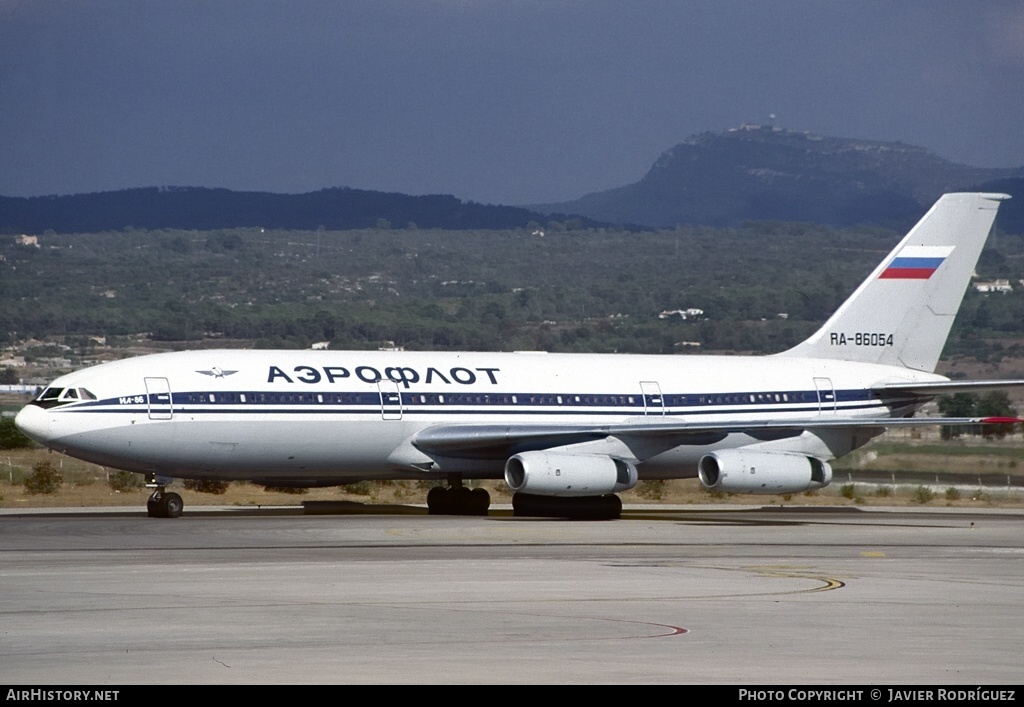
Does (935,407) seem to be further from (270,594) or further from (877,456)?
(270,594)

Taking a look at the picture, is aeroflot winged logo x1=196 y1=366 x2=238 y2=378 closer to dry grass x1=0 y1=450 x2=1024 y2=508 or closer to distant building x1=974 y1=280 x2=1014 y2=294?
dry grass x1=0 y1=450 x2=1024 y2=508

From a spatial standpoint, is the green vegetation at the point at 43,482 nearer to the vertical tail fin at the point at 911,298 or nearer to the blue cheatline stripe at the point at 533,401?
the blue cheatline stripe at the point at 533,401

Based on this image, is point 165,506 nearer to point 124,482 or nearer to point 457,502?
point 457,502

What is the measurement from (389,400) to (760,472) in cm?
907

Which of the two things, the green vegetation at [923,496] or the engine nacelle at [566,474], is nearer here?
the engine nacelle at [566,474]

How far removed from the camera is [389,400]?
4100 cm

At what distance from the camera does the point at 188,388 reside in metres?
38.9

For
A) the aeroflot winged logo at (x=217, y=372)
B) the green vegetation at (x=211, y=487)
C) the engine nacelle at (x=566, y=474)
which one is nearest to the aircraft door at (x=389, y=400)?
the engine nacelle at (x=566, y=474)

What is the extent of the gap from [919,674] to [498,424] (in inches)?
1099

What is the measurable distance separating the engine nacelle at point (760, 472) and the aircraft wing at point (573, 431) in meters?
0.68

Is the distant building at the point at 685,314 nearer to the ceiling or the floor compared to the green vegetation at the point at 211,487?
nearer to the ceiling

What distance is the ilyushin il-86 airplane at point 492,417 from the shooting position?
38.5 meters

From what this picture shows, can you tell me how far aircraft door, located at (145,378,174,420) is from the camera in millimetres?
38281

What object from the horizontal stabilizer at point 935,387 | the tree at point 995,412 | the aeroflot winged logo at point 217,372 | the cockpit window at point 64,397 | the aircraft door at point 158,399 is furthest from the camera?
the tree at point 995,412
